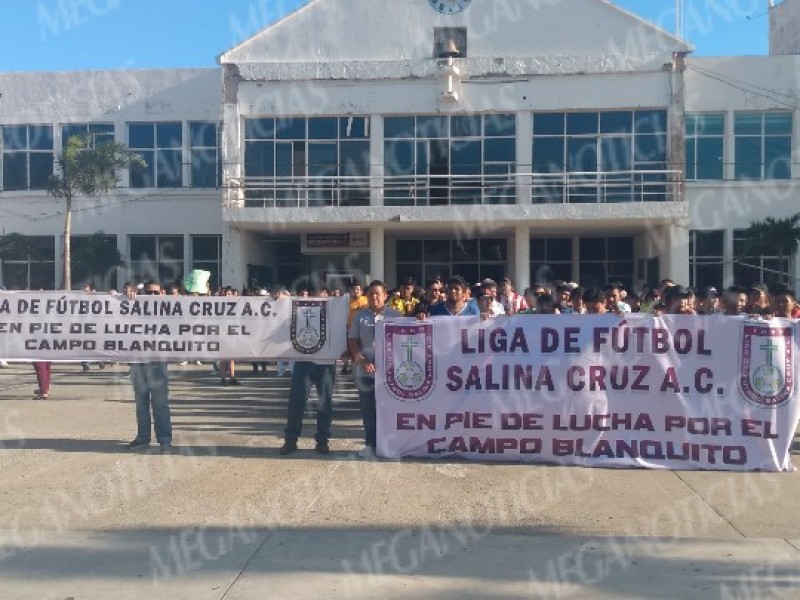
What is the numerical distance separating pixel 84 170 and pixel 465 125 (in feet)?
35.2

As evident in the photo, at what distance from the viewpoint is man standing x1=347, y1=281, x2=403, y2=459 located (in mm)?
8266

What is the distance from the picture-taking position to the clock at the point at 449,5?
2355 cm

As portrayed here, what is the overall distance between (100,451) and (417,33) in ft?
58.5

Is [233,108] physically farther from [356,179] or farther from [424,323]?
[424,323]

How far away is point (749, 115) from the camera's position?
24094 mm

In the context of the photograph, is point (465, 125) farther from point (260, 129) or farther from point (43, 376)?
point (43, 376)

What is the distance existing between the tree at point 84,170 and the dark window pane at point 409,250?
8.70 m

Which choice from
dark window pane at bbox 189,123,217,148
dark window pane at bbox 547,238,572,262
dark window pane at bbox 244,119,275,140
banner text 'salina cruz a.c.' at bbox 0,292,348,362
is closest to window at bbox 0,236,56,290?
dark window pane at bbox 189,123,217,148

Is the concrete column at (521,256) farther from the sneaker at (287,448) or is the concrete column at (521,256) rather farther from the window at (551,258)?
the sneaker at (287,448)

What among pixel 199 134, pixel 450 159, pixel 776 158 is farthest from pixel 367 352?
pixel 199 134

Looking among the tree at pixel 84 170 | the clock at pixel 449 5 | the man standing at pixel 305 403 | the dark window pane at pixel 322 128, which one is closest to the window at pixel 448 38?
the clock at pixel 449 5

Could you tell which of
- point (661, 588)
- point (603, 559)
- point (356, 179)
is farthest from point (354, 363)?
point (356, 179)

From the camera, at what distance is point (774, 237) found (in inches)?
874

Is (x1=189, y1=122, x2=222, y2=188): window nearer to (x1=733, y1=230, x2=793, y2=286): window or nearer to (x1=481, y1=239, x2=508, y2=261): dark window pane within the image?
(x1=481, y1=239, x2=508, y2=261): dark window pane
